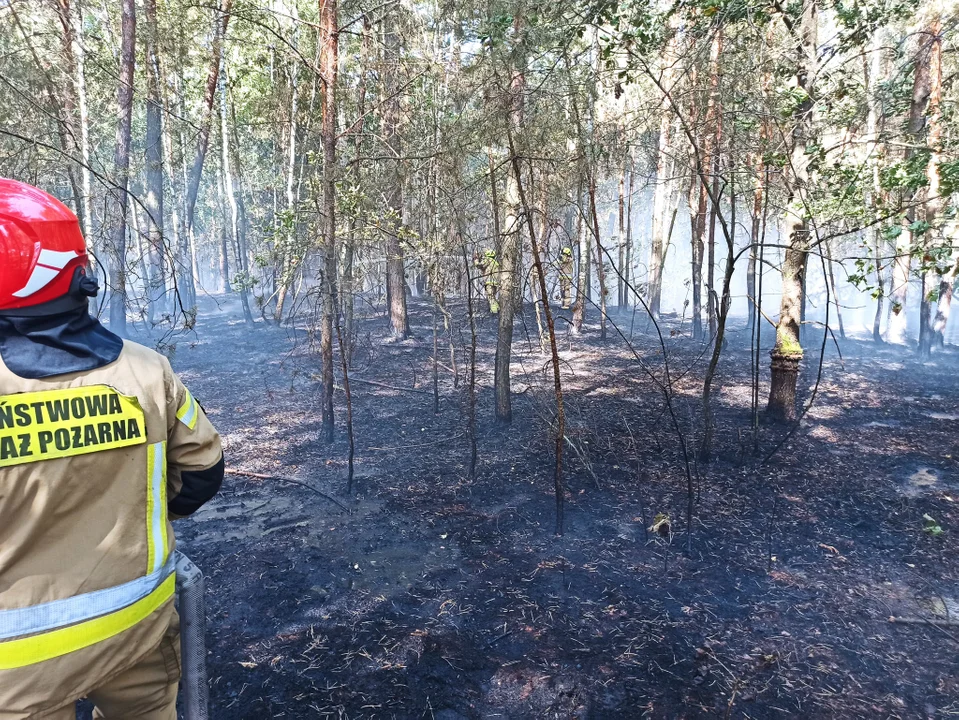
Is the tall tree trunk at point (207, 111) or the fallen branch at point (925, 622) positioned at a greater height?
the tall tree trunk at point (207, 111)

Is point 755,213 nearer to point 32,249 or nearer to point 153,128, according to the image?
point 32,249

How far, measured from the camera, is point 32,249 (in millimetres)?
Result: 1642

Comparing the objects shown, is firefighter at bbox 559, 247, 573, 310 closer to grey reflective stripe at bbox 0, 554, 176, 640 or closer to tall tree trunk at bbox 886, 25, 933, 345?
tall tree trunk at bbox 886, 25, 933, 345

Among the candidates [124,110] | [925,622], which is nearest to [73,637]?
[925,622]

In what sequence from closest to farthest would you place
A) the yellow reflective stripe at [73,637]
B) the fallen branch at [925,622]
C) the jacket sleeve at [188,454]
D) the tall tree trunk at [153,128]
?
the yellow reflective stripe at [73,637] < the jacket sleeve at [188,454] < the fallen branch at [925,622] < the tall tree trunk at [153,128]

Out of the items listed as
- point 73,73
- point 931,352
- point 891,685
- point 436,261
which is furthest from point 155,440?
point 931,352

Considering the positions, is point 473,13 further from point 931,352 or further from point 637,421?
point 931,352

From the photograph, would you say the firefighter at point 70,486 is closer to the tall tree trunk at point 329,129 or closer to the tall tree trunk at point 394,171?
the tall tree trunk at point 329,129

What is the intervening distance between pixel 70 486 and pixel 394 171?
18.8ft

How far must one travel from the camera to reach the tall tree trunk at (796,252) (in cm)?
605

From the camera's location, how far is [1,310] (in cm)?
161

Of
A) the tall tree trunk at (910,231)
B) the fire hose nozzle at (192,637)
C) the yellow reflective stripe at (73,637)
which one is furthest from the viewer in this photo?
the tall tree trunk at (910,231)

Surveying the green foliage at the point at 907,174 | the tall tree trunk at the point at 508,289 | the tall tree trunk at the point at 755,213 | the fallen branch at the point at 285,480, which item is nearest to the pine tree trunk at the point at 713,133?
the tall tree trunk at the point at 755,213

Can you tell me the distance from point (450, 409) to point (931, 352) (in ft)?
51.6
